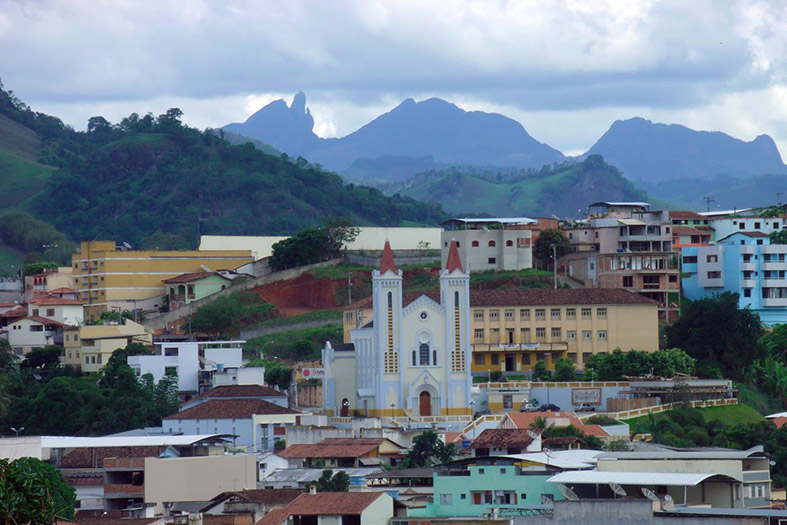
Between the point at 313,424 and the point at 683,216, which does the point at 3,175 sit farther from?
the point at 313,424

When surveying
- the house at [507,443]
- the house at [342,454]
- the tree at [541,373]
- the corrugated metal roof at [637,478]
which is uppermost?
the tree at [541,373]

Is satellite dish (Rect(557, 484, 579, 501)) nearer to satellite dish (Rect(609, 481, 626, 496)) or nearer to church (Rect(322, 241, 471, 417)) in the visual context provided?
satellite dish (Rect(609, 481, 626, 496))

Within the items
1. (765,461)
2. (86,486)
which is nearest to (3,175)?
(86,486)

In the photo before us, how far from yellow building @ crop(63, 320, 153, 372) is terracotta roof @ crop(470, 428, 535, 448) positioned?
34718 millimetres

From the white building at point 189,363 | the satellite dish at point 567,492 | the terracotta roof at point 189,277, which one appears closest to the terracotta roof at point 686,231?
the terracotta roof at point 189,277

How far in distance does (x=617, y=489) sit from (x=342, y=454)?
57.7 feet

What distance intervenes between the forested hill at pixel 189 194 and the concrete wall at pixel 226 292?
4633 cm

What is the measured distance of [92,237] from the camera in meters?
150

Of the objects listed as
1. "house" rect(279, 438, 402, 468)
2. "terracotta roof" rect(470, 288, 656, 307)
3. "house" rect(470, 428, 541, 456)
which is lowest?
"house" rect(279, 438, 402, 468)

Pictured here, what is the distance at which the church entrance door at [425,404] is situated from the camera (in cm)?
7438

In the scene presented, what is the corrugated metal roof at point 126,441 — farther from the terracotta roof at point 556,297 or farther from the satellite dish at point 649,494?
the satellite dish at point 649,494

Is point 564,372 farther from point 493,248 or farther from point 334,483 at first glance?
point 334,483

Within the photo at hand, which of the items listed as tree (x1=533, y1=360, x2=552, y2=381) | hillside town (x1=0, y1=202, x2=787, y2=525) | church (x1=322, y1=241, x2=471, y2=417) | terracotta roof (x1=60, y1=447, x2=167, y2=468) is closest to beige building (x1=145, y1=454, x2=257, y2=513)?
hillside town (x1=0, y1=202, x2=787, y2=525)

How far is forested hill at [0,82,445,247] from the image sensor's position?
501 feet
